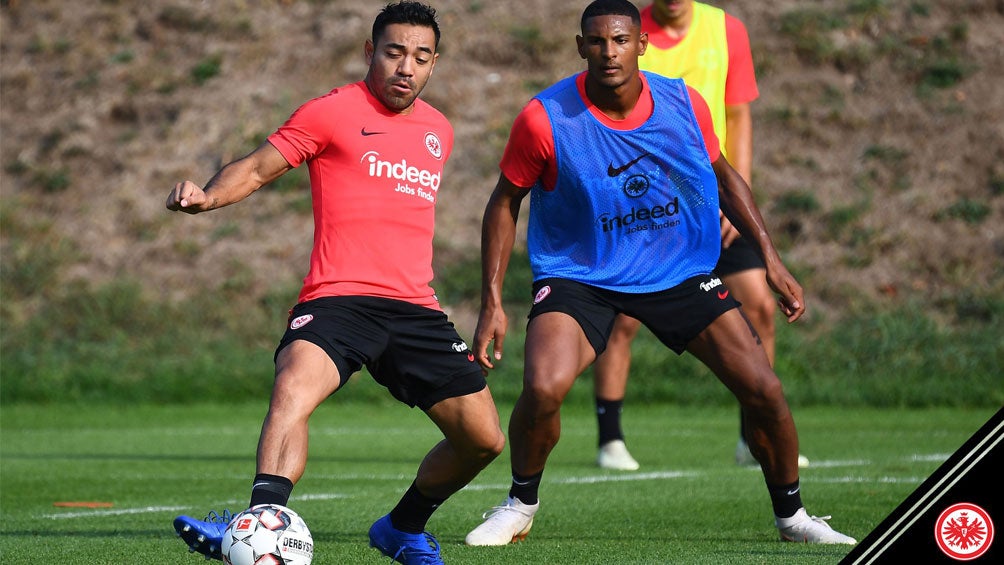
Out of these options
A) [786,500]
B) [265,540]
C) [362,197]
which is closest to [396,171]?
[362,197]

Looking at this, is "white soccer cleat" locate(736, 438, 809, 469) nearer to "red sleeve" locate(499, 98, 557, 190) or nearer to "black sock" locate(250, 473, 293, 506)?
"red sleeve" locate(499, 98, 557, 190)

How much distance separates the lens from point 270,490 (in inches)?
196

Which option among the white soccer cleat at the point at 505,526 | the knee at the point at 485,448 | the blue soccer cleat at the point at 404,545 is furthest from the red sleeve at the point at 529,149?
the blue soccer cleat at the point at 404,545

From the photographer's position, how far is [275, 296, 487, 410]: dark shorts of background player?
5332 millimetres

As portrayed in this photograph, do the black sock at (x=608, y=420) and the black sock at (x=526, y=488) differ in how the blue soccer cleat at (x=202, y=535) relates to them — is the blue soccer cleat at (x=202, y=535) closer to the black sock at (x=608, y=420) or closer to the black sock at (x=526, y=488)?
the black sock at (x=526, y=488)

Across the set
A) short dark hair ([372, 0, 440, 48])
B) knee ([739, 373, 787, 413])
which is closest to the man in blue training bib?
knee ([739, 373, 787, 413])

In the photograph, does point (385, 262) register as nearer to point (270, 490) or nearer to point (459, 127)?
point (270, 490)

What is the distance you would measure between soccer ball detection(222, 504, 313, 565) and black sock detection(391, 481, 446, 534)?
95 centimetres

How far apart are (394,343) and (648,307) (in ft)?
4.34

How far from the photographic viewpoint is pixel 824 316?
17.8 m

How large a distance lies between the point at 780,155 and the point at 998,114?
3.00 m

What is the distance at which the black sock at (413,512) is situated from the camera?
18.8 feet

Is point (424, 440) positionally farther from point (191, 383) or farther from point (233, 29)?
point (233, 29)

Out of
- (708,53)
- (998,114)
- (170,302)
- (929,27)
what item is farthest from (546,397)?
(929,27)
